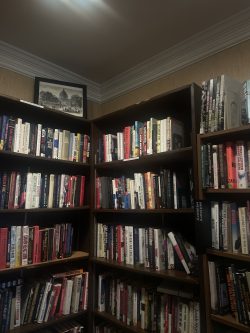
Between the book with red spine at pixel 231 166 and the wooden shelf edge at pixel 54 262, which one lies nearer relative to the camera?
the book with red spine at pixel 231 166

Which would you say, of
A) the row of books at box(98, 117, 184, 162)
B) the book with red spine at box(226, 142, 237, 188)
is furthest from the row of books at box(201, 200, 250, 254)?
the row of books at box(98, 117, 184, 162)

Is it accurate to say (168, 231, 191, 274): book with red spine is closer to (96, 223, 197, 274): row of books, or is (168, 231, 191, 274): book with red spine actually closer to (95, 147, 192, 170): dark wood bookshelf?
(96, 223, 197, 274): row of books

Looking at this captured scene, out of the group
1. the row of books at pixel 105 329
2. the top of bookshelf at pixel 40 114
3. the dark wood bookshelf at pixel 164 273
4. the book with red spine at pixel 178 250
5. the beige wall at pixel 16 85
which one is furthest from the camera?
the beige wall at pixel 16 85

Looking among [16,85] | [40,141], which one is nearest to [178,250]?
[40,141]

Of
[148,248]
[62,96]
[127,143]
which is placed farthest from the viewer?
[62,96]

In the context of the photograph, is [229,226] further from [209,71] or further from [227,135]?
[209,71]

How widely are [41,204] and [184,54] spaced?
4.84 ft

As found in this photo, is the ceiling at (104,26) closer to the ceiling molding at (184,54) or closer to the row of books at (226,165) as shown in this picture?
the ceiling molding at (184,54)

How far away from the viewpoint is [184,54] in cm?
190

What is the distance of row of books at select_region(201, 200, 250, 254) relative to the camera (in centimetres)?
125

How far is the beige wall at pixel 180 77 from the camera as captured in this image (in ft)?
5.37

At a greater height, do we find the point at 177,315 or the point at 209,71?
the point at 209,71

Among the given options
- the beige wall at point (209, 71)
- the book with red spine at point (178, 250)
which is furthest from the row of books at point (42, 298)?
the beige wall at point (209, 71)

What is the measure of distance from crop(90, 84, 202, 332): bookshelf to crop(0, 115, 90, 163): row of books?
14cm
